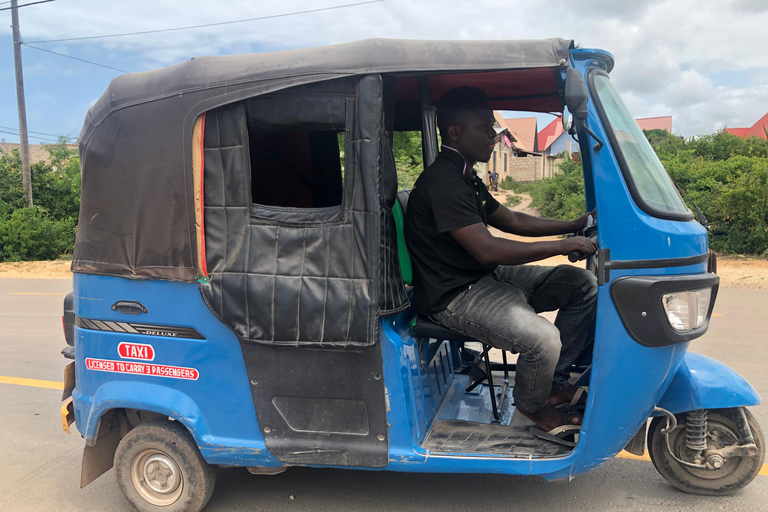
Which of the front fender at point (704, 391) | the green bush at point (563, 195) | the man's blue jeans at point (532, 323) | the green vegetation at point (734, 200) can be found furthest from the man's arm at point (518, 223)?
the green bush at point (563, 195)

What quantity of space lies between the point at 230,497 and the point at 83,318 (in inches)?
48.9

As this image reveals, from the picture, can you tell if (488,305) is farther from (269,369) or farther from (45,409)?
(45,409)

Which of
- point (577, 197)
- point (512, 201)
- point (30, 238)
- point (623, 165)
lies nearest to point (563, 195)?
point (577, 197)

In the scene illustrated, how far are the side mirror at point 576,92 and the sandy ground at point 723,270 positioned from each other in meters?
6.11

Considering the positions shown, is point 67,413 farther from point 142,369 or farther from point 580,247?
point 580,247

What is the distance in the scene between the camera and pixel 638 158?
2.67m

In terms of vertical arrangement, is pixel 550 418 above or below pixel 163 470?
above

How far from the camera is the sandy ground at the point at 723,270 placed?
33.6 feet

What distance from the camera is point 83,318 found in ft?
9.93

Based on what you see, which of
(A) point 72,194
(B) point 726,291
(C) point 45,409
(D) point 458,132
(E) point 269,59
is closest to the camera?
(E) point 269,59

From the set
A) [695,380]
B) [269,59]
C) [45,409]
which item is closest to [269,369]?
[269,59]

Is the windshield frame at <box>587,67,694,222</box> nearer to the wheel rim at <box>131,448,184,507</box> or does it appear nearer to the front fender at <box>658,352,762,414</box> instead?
the front fender at <box>658,352,762,414</box>

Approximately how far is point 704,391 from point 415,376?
134 cm

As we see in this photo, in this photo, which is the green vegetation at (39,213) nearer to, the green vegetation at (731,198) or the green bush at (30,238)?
the green bush at (30,238)
